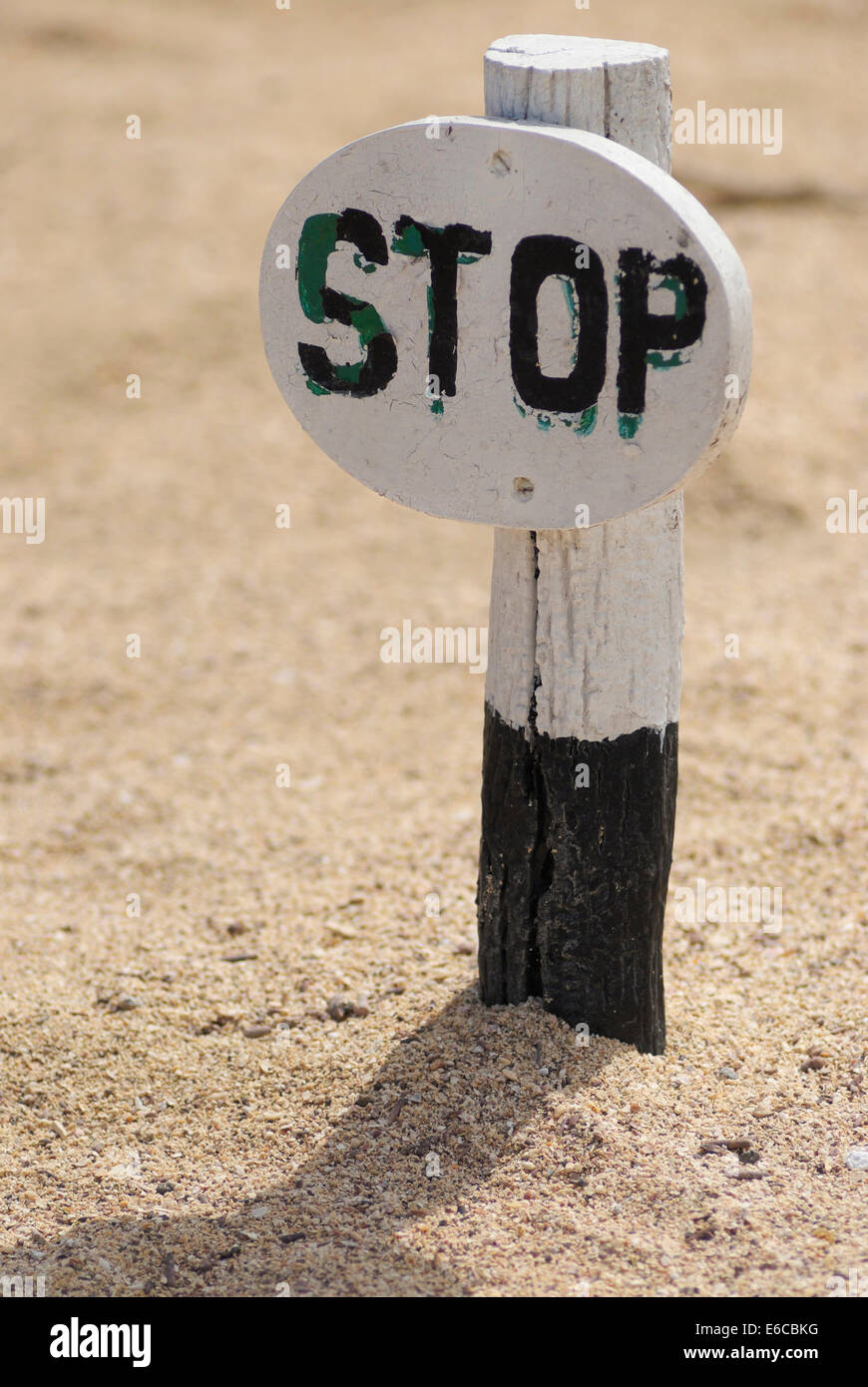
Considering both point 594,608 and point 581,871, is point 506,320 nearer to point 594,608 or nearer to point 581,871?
point 594,608

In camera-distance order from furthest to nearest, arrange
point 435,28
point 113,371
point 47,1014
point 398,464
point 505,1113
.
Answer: point 435,28 < point 113,371 < point 47,1014 < point 505,1113 < point 398,464

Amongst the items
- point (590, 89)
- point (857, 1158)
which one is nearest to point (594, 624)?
point (590, 89)

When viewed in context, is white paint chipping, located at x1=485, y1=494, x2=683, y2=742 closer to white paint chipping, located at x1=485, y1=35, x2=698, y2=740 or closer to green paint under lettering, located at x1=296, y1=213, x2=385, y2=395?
white paint chipping, located at x1=485, y1=35, x2=698, y2=740

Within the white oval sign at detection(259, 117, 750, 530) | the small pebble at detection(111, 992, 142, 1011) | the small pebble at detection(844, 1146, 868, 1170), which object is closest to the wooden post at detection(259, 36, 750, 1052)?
the white oval sign at detection(259, 117, 750, 530)

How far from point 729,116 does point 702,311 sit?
297 inches

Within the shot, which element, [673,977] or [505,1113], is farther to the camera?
[673,977]

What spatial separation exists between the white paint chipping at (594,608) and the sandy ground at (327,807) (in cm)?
72

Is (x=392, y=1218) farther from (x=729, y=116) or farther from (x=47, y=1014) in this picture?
(x=729, y=116)

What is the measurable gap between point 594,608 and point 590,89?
3.05 ft

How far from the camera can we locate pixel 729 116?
29.7ft

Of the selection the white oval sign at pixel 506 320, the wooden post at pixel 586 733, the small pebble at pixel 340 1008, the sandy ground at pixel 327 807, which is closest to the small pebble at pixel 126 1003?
the sandy ground at pixel 327 807

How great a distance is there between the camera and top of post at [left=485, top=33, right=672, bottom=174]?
8.05 ft

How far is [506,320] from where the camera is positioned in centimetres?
249
